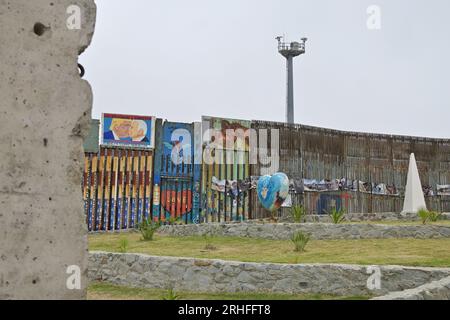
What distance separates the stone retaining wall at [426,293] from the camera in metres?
5.41

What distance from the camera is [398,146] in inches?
859

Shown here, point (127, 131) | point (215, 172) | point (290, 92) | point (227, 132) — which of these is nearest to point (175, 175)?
point (215, 172)

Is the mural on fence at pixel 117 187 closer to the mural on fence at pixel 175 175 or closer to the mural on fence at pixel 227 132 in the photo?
the mural on fence at pixel 175 175

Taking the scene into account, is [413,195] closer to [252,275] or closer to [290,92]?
[252,275]

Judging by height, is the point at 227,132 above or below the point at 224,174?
above

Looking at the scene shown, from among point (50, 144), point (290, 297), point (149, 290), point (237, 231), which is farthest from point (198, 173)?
point (50, 144)

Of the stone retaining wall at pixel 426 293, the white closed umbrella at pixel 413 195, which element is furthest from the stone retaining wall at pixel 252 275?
the white closed umbrella at pixel 413 195

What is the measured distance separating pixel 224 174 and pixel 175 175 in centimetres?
185

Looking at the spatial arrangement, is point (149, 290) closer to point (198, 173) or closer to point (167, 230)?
point (167, 230)

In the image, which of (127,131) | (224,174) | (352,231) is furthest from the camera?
(224,174)

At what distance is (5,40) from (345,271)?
6960 mm

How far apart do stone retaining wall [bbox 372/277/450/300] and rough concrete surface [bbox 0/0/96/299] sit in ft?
11.2

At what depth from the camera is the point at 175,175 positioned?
717 inches

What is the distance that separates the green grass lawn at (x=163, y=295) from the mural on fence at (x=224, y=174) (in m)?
8.51
